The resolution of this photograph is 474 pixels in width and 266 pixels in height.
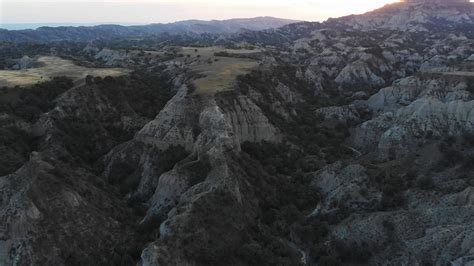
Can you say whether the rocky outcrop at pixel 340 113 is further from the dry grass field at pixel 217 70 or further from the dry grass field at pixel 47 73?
the dry grass field at pixel 47 73

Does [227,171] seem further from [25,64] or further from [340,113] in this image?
[25,64]

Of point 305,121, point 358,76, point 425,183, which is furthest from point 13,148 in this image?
point 358,76

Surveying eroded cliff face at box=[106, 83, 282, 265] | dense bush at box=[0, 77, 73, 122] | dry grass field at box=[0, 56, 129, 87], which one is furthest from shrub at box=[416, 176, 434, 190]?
dry grass field at box=[0, 56, 129, 87]

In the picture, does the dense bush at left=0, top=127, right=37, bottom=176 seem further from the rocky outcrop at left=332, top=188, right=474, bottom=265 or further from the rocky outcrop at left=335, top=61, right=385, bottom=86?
the rocky outcrop at left=335, top=61, right=385, bottom=86

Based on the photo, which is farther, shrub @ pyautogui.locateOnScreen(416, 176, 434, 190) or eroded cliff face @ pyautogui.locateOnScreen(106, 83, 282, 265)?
shrub @ pyautogui.locateOnScreen(416, 176, 434, 190)

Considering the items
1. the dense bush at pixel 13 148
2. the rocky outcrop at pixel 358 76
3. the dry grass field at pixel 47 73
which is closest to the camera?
the dense bush at pixel 13 148

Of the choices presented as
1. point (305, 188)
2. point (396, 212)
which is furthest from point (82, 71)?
point (396, 212)

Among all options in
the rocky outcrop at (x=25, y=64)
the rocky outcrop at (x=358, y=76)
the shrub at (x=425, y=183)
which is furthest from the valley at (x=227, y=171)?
the rocky outcrop at (x=358, y=76)

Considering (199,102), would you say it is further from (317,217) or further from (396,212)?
(396,212)
